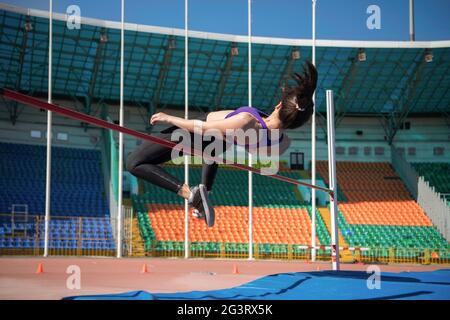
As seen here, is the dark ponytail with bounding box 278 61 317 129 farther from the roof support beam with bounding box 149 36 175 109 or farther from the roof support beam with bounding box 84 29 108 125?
the roof support beam with bounding box 149 36 175 109

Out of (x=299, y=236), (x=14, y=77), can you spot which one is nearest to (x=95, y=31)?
(x=14, y=77)

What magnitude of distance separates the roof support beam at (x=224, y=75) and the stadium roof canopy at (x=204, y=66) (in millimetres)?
57

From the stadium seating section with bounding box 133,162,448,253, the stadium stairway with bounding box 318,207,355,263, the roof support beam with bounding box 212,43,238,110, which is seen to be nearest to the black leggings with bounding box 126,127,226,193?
the stadium seating section with bounding box 133,162,448,253

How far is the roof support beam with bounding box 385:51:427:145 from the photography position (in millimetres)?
30008

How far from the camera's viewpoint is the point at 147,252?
23500 millimetres

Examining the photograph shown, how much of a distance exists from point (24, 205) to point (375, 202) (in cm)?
1724

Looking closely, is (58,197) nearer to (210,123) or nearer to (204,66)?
(204,66)

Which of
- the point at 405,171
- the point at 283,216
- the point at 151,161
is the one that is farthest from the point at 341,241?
the point at 151,161

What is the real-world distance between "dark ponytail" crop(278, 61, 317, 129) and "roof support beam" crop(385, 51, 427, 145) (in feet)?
84.0

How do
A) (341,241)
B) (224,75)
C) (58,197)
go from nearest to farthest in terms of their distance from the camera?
(58,197)
(341,241)
(224,75)

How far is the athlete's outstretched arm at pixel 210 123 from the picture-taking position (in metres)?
4.93

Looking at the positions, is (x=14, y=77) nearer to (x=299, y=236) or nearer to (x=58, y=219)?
(x=58, y=219)

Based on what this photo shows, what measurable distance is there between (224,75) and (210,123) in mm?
24769

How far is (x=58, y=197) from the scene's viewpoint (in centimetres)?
2602
